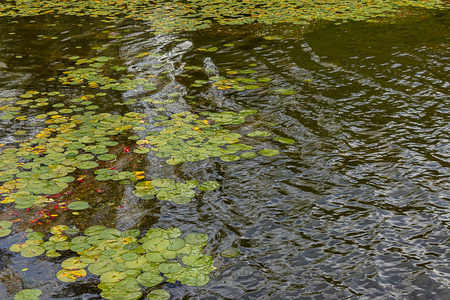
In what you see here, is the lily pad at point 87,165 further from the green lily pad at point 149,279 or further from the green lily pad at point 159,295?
the green lily pad at point 159,295

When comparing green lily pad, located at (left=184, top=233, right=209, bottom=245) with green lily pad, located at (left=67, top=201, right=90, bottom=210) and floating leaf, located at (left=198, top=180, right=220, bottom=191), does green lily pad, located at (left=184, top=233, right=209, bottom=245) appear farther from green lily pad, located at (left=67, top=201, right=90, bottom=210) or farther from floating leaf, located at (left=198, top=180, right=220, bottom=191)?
green lily pad, located at (left=67, top=201, right=90, bottom=210)

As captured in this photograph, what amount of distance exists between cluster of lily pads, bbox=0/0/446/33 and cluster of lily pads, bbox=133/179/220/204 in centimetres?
662

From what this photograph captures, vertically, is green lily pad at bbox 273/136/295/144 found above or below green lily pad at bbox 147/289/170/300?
above

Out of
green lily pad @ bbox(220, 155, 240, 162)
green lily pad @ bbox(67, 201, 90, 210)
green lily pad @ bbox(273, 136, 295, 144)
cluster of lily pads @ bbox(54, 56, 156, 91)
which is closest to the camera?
green lily pad @ bbox(67, 201, 90, 210)

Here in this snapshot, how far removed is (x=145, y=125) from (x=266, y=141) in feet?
5.44

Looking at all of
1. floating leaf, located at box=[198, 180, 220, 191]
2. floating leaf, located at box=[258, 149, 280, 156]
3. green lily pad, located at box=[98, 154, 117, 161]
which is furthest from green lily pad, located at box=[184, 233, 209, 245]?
green lily pad, located at box=[98, 154, 117, 161]

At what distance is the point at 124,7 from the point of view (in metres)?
12.9

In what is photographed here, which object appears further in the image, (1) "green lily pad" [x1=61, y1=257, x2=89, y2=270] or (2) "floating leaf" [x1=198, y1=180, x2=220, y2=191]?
(2) "floating leaf" [x1=198, y1=180, x2=220, y2=191]

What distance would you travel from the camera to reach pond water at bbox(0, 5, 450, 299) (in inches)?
124

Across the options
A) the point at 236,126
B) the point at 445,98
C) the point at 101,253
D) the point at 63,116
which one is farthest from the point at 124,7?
the point at 101,253

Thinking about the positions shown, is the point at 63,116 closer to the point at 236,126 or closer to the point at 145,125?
the point at 145,125

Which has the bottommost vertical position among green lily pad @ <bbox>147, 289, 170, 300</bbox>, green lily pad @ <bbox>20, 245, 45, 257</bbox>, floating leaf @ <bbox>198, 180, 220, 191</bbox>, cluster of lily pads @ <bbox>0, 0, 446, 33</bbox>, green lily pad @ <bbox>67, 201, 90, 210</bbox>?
green lily pad @ <bbox>147, 289, 170, 300</bbox>

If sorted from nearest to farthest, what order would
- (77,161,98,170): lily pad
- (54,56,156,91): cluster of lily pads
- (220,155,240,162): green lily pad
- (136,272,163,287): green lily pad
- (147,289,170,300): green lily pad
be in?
(147,289,170,300): green lily pad → (136,272,163,287): green lily pad → (77,161,98,170): lily pad → (220,155,240,162): green lily pad → (54,56,156,91): cluster of lily pads

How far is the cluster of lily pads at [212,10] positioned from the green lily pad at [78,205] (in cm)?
687
